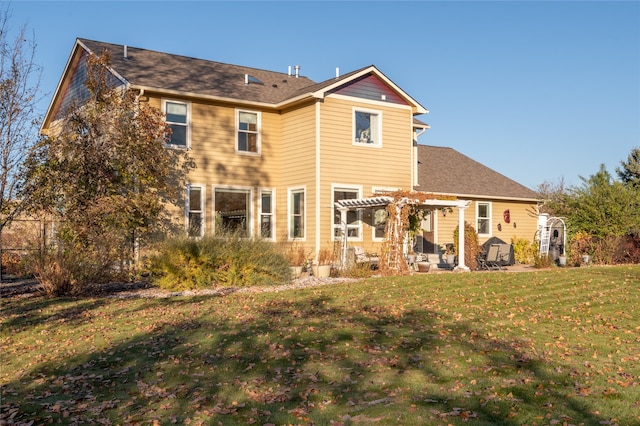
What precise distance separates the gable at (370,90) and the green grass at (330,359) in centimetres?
1015

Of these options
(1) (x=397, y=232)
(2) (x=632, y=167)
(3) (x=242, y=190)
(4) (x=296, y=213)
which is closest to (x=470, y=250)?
(1) (x=397, y=232)

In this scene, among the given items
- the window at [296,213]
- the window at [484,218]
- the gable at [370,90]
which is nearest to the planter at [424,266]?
the window at [296,213]

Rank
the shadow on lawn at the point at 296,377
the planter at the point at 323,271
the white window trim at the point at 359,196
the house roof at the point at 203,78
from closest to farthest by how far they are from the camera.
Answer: the shadow on lawn at the point at 296,377 → the planter at the point at 323,271 → the house roof at the point at 203,78 → the white window trim at the point at 359,196

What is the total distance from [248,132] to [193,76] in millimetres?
2750

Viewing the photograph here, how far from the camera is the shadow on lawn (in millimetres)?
6781

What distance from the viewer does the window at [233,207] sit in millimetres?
21812

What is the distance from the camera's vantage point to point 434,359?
850 cm

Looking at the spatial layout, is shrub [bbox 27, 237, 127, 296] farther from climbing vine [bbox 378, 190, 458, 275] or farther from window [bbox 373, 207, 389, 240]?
window [bbox 373, 207, 389, 240]

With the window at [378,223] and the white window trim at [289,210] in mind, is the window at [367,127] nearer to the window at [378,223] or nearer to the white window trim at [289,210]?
the window at [378,223]

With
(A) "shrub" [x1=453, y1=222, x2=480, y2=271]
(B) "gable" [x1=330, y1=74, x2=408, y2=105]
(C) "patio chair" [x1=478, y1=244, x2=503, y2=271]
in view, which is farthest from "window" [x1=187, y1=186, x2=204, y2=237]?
(C) "patio chair" [x1=478, y1=244, x2=503, y2=271]

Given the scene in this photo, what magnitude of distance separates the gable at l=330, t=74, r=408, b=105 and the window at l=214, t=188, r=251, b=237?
4689 millimetres

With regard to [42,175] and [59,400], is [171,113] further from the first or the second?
[59,400]

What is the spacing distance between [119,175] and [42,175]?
2603mm

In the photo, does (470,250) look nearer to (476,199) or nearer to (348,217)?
(348,217)
